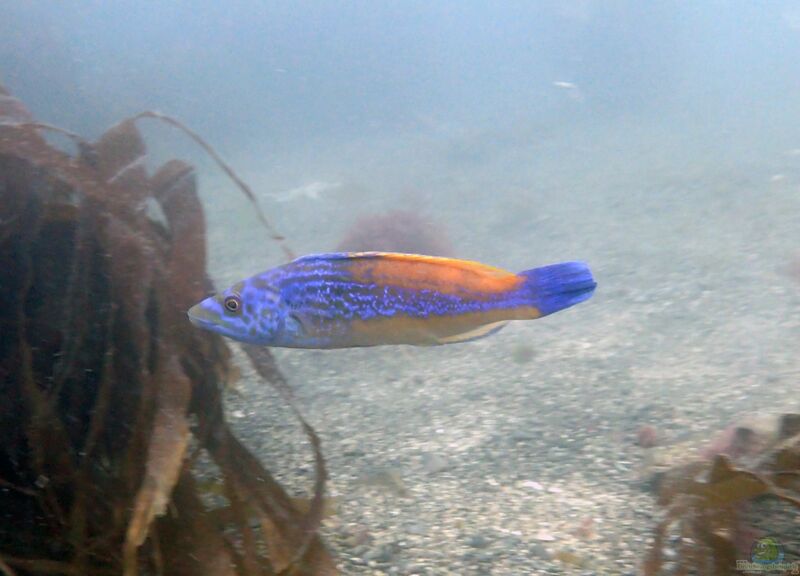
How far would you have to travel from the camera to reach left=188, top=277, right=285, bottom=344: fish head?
6.49ft

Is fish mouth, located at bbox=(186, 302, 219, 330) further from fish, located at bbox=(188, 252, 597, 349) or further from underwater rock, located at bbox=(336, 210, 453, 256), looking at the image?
underwater rock, located at bbox=(336, 210, 453, 256)

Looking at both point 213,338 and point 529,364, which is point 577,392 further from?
point 213,338

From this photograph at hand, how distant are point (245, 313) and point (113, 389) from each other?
1071 millimetres

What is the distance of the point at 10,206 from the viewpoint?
9.47 feet

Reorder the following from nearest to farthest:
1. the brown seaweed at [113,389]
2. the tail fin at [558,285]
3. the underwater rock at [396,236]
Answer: the tail fin at [558,285] < the brown seaweed at [113,389] < the underwater rock at [396,236]

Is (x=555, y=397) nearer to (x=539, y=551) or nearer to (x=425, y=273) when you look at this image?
(x=539, y=551)

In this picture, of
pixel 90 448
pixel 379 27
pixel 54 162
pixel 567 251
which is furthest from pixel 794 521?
pixel 379 27

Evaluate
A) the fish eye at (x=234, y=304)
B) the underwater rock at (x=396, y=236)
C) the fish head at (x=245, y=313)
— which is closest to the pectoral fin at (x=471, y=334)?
the fish head at (x=245, y=313)

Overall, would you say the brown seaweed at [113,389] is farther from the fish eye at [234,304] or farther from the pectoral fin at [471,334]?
the pectoral fin at [471,334]

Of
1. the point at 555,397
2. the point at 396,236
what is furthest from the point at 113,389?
the point at 396,236

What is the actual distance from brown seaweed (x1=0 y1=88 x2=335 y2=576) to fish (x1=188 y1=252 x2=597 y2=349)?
57cm

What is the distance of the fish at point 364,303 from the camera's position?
1943 millimetres

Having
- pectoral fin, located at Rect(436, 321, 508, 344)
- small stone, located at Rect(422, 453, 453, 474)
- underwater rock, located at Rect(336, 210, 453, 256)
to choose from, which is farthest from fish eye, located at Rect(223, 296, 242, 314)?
underwater rock, located at Rect(336, 210, 453, 256)

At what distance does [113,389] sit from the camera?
2654mm
